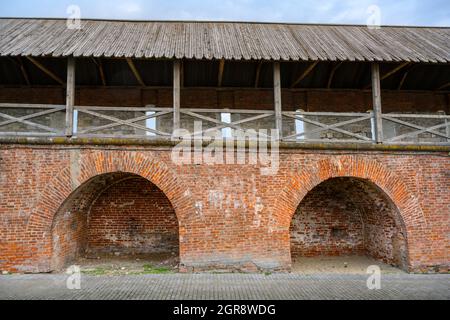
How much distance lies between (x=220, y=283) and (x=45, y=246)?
4.56 meters

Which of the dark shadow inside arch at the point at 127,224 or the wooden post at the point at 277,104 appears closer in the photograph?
the wooden post at the point at 277,104

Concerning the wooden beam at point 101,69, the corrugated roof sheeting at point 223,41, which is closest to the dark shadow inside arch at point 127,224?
the wooden beam at point 101,69

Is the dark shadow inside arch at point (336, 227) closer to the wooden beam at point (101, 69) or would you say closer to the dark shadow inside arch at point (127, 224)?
the dark shadow inside arch at point (127, 224)

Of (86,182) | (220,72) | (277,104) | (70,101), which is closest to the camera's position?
(86,182)

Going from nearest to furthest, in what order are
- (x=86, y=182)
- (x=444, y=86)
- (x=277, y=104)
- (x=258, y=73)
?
(x=86, y=182), (x=277, y=104), (x=258, y=73), (x=444, y=86)

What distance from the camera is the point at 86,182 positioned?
798 cm

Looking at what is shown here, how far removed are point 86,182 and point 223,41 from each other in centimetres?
587

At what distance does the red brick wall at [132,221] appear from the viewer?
33.0 ft

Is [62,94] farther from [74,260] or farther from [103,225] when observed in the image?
[74,260]

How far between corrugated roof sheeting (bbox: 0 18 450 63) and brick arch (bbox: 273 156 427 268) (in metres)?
2.94

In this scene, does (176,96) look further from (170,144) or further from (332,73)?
(332,73)

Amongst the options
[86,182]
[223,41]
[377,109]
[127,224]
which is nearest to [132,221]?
[127,224]

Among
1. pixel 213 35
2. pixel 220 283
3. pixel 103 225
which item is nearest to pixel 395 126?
pixel 213 35

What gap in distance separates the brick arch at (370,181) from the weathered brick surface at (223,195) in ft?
0.09
